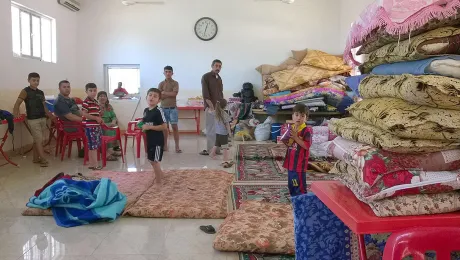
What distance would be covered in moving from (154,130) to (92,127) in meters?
1.43

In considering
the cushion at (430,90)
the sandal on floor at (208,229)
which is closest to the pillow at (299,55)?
the sandal on floor at (208,229)

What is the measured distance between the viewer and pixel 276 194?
3.99 meters

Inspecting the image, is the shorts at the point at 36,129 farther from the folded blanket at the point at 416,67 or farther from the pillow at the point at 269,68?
the folded blanket at the point at 416,67

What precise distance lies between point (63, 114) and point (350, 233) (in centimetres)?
494

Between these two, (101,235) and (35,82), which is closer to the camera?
(101,235)

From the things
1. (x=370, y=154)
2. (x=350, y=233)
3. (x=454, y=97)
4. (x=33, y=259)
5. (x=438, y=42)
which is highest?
(x=438, y=42)

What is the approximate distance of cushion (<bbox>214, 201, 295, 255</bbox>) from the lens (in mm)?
2621

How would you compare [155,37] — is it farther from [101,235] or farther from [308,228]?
[308,228]

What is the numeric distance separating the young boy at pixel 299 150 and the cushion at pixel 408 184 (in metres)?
2.14

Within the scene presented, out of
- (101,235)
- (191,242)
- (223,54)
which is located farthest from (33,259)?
(223,54)

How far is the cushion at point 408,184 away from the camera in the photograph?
49.5 inches

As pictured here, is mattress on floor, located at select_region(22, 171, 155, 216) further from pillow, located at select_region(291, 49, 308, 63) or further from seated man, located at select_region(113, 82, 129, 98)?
pillow, located at select_region(291, 49, 308, 63)

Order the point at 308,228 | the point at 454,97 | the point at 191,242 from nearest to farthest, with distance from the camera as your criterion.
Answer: the point at 454,97, the point at 308,228, the point at 191,242

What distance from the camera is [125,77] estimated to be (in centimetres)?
949
